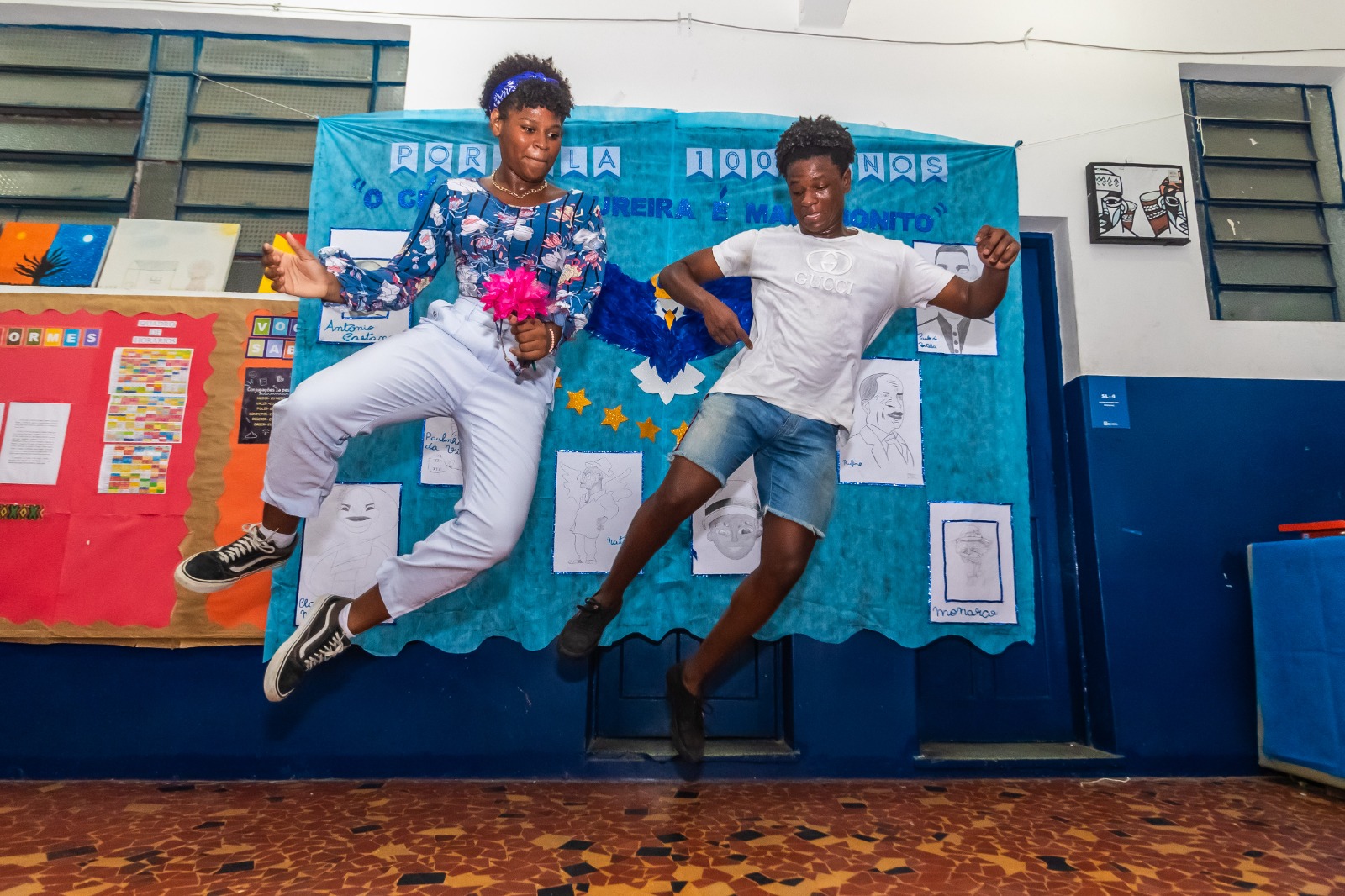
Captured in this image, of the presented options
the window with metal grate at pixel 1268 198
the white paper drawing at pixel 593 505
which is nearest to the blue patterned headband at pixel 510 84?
the white paper drawing at pixel 593 505

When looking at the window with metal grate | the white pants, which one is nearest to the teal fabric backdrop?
the white pants

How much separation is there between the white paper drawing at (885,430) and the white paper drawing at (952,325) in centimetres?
16

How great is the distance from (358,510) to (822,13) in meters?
2.81

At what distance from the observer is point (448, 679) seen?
2.67 metres

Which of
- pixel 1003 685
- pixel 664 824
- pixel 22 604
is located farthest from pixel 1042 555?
pixel 22 604

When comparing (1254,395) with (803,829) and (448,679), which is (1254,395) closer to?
(803,829)

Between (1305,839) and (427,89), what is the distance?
159 inches

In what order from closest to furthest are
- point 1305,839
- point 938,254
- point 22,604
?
1. point 1305,839
2. point 22,604
3. point 938,254

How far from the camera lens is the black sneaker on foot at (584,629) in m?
2.15

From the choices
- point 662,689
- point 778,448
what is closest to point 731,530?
point 778,448

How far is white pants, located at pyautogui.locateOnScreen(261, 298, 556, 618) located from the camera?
2076mm

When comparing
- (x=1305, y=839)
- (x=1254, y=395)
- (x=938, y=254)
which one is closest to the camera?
(x=1305, y=839)

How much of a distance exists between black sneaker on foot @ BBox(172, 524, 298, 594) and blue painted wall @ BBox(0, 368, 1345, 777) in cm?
57

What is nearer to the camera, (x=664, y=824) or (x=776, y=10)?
(x=664, y=824)
